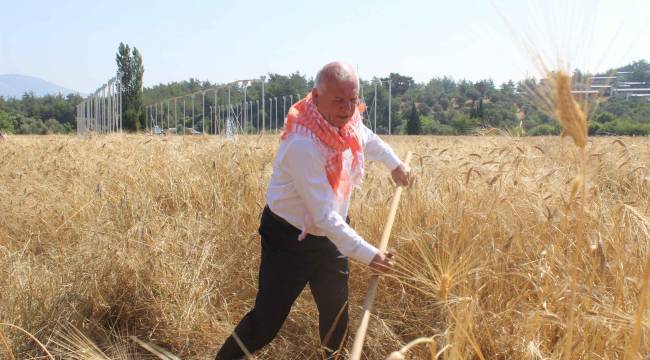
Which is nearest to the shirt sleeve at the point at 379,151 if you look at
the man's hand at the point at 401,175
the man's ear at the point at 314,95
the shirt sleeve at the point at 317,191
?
the man's hand at the point at 401,175

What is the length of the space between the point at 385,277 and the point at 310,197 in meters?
1.05

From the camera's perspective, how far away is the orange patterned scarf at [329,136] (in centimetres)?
239

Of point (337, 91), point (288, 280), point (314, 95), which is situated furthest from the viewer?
point (288, 280)

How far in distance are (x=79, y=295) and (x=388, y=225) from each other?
1.91 metres

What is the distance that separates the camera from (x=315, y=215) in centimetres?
236

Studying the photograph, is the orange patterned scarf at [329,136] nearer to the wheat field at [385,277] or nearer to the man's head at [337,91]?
the man's head at [337,91]

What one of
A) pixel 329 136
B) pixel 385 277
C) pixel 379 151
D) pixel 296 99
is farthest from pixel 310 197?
pixel 296 99

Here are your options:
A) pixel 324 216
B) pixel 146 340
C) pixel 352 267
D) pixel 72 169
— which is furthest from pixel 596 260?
pixel 72 169

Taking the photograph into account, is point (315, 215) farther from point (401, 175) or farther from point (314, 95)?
point (401, 175)

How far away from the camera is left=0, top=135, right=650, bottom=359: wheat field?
98.0 inches

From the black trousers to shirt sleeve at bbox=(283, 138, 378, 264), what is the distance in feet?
0.87

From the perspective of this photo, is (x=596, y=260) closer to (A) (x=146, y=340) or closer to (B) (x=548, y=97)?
(B) (x=548, y=97)

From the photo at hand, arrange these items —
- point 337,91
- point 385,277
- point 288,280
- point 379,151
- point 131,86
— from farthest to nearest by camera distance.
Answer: point 131,86 < point 385,277 < point 379,151 < point 288,280 < point 337,91

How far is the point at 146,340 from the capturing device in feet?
11.0
